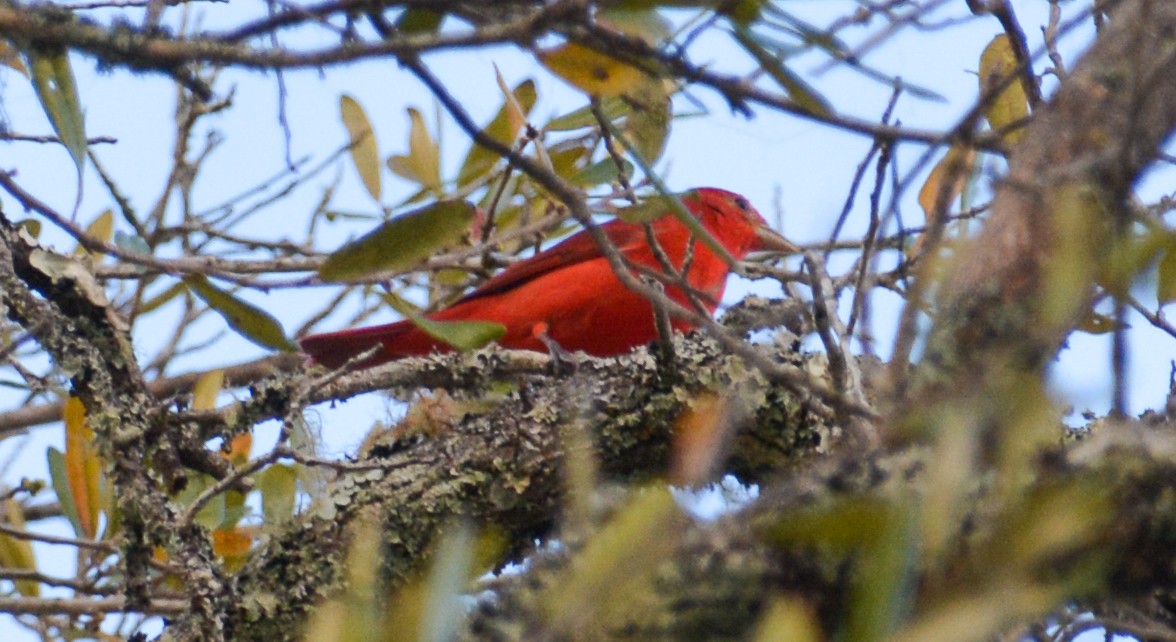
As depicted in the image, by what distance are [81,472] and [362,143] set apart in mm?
1313

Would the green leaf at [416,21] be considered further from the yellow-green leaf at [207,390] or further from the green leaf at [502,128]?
the yellow-green leaf at [207,390]

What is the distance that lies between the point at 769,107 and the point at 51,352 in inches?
72.9

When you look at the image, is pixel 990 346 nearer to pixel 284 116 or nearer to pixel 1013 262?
pixel 1013 262

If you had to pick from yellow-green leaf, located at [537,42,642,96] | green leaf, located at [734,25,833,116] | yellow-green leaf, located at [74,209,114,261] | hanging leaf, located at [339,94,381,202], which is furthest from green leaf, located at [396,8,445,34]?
yellow-green leaf, located at [74,209,114,261]

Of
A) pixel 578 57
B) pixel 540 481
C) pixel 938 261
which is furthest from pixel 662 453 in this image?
pixel 938 261

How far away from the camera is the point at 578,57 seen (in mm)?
1898

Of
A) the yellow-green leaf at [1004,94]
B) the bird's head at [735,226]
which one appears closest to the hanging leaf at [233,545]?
the yellow-green leaf at [1004,94]

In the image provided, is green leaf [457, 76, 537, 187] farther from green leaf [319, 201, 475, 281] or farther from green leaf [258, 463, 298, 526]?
green leaf [319, 201, 475, 281]

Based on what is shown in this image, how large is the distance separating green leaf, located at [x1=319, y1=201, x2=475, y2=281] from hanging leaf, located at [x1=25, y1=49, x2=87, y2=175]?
1.83 ft

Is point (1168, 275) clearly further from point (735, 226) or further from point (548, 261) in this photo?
point (735, 226)

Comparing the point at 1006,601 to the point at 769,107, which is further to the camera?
the point at 769,107

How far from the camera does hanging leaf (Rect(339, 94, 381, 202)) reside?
432 cm

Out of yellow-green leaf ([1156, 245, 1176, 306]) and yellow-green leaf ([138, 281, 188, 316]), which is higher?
yellow-green leaf ([138, 281, 188, 316])

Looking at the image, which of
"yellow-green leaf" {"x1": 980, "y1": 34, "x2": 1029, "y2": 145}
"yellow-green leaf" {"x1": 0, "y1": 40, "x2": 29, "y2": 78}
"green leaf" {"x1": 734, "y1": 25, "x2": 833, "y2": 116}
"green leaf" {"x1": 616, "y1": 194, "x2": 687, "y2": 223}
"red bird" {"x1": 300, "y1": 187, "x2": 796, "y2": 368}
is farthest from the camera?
"red bird" {"x1": 300, "y1": 187, "x2": 796, "y2": 368}
